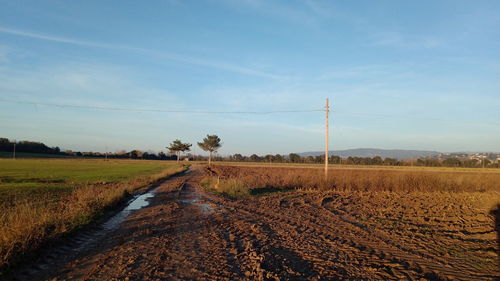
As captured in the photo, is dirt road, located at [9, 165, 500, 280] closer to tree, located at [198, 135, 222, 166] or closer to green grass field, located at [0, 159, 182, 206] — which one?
green grass field, located at [0, 159, 182, 206]

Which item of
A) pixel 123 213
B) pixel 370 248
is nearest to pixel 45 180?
pixel 123 213

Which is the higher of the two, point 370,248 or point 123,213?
point 370,248

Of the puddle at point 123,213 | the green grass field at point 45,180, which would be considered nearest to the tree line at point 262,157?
the green grass field at point 45,180

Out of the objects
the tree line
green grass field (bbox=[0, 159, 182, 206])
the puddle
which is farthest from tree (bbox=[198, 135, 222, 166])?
the puddle

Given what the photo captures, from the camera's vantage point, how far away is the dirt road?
246 inches

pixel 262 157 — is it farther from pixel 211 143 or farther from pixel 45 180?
pixel 45 180

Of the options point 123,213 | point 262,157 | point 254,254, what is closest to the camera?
point 254,254

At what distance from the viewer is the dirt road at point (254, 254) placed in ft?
20.5

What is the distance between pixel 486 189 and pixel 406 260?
2699 cm

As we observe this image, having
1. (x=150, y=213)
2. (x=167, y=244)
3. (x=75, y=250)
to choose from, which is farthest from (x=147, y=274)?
(x=150, y=213)

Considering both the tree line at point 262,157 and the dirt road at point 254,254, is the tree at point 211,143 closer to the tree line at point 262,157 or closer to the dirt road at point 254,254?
the tree line at point 262,157

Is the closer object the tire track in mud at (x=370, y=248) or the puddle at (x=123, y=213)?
the tire track in mud at (x=370, y=248)

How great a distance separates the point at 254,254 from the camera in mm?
7508

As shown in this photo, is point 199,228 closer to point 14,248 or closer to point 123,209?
point 14,248
